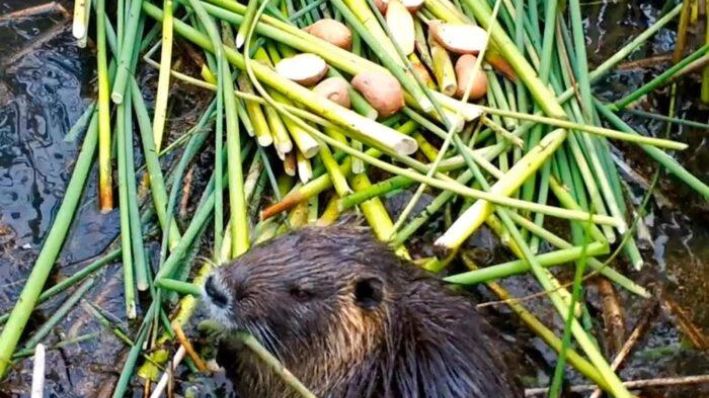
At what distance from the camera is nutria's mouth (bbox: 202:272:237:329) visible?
3.12 meters

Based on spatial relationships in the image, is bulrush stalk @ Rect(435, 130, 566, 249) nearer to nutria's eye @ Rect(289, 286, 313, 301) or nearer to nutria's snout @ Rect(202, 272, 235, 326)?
nutria's eye @ Rect(289, 286, 313, 301)

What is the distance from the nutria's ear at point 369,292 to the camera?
3.11 meters

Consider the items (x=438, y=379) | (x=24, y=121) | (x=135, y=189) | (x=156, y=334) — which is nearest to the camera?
(x=438, y=379)

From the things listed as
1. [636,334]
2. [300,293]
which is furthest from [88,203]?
[636,334]

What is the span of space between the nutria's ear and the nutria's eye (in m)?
0.11

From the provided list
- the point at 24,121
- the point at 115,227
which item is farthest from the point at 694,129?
the point at 24,121

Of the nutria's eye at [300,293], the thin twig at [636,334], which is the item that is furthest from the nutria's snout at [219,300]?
the thin twig at [636,334]

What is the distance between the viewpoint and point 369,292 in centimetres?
312

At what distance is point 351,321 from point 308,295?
13cm

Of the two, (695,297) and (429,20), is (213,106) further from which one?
(695,297)

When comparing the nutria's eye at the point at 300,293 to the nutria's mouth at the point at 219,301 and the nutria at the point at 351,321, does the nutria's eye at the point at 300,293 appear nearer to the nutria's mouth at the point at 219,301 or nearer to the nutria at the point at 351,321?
the nutria at the point at 351,321

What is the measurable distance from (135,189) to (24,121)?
23.3 inches

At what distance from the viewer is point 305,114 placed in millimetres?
3699

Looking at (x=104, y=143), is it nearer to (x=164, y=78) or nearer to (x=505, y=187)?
(x=164, y=78)
